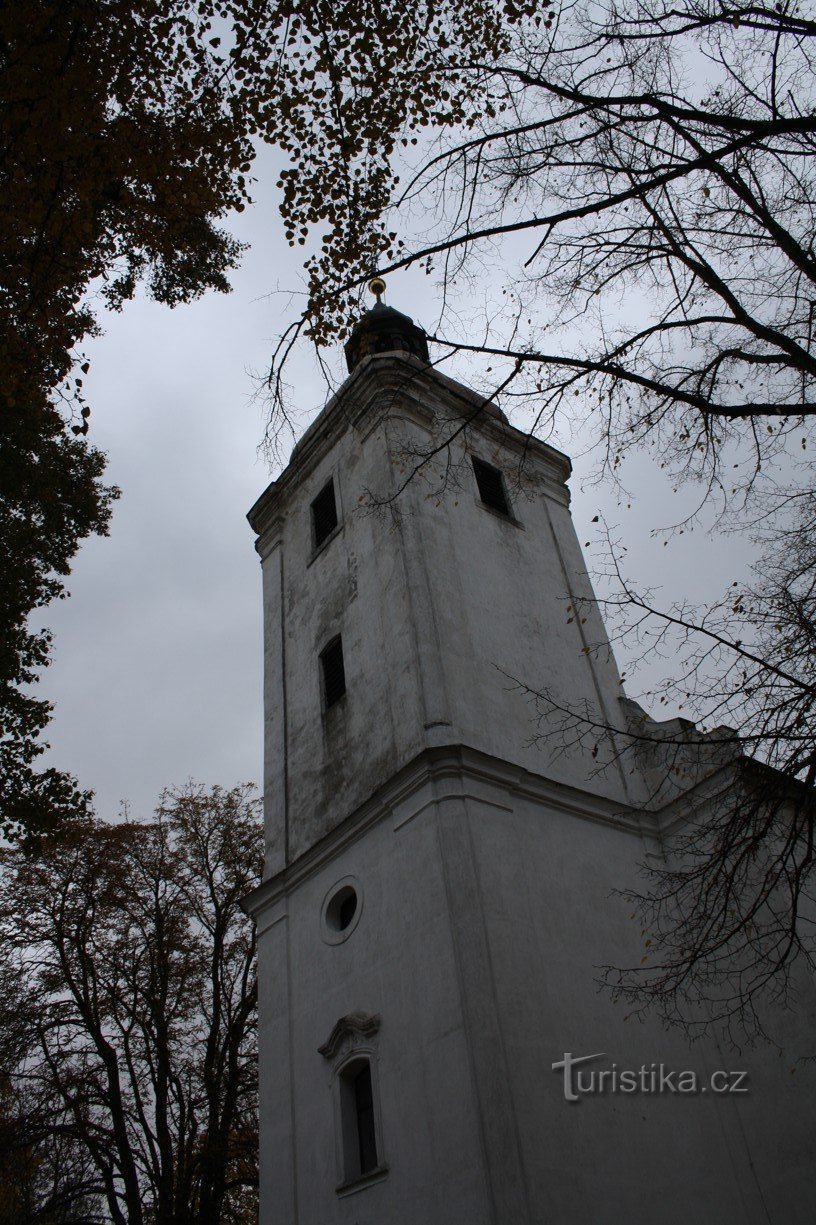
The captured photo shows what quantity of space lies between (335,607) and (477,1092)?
838 cm

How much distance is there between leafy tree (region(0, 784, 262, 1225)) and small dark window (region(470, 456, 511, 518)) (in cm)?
982

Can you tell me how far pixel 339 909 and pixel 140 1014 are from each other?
26.4ft

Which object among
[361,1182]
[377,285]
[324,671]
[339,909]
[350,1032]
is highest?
[377,285]

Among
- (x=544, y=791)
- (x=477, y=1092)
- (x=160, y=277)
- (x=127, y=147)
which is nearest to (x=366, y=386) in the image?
(x=160, y=277)

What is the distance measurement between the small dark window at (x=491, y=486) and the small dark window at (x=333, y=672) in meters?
4.00

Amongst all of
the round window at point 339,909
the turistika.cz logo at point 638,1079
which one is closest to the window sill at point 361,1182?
the turistika.cz logo at point 638,1079

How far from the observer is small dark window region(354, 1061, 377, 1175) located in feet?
34.6

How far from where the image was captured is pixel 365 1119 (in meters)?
10.9

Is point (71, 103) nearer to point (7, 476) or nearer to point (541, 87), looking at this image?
point (541, 87)

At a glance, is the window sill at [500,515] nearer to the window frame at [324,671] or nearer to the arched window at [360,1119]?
the window frame at [324,671]

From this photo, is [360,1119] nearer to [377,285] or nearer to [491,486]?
[377,285]

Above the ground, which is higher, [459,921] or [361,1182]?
[459,921]

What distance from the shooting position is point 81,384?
8.20 meters

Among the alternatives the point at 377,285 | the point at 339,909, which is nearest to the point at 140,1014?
the point at 339,909
